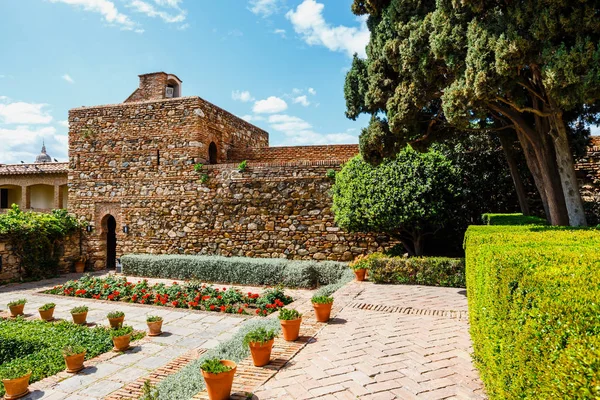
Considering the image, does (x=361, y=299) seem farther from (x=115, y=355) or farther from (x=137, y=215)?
(x=137, y=215)

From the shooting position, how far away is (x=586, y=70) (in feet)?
14.5

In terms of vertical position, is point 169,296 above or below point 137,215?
below

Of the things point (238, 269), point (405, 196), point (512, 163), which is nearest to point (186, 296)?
point (238, 269)

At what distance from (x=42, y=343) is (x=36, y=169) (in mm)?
16370

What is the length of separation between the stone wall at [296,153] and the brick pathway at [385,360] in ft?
24.7

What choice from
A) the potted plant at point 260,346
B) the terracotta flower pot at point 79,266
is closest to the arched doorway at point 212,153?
the terracotta flower pot at point 79,266

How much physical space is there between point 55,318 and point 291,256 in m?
6.34

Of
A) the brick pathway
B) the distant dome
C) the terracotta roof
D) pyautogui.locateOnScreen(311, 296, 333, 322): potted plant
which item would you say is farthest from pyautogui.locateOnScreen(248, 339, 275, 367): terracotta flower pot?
the distant dome

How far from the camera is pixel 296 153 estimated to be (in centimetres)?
1341

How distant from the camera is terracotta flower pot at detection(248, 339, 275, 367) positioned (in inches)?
154

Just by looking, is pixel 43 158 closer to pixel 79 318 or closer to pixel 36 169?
pixel 36 169

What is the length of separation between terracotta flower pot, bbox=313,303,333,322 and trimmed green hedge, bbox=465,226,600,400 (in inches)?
109

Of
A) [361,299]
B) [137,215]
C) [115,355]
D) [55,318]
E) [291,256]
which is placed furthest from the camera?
[137,215]

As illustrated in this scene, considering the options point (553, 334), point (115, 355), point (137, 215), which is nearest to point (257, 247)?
point (137, 215)
